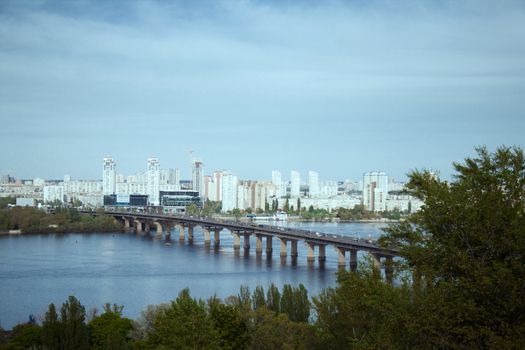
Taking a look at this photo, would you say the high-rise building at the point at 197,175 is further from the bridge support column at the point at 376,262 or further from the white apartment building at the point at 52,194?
the bridge support column at the point at 376,262

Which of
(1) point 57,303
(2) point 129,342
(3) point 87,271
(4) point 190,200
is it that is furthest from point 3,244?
(4) point 190,200

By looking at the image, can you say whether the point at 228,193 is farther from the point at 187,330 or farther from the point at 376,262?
the point at 187,330

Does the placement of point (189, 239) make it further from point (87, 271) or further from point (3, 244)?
point (87, 271)

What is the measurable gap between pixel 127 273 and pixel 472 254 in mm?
12011

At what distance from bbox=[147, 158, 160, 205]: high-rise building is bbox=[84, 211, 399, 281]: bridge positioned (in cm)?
1575

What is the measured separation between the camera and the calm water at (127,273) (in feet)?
37.6

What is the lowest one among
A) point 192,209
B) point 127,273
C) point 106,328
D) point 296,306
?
point 127,273

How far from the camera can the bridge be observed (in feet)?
54.4

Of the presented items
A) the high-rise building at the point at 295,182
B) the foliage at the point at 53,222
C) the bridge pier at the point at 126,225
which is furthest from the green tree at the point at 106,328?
the high-rise building at the point at 295,182

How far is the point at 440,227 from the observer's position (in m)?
3.73

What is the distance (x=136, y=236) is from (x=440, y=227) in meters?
24.3

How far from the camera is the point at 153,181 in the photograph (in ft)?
164

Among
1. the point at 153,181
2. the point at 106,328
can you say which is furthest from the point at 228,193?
the point at 106,328

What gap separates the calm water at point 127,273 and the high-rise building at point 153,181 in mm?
26229
